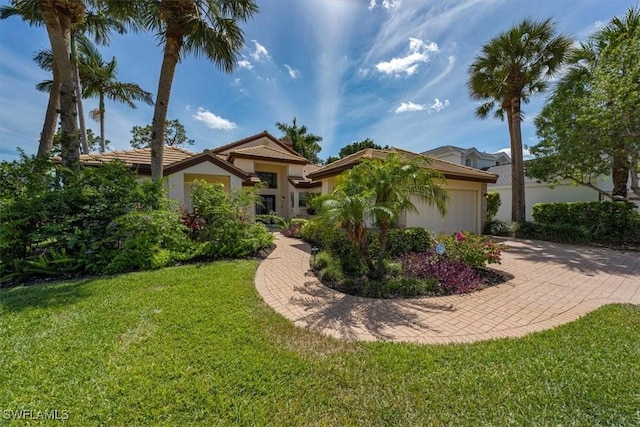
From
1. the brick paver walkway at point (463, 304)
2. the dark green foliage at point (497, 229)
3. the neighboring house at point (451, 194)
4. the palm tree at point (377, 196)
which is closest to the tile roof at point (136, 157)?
the neighboring house at point (451, 194)

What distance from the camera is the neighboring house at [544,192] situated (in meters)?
17.7

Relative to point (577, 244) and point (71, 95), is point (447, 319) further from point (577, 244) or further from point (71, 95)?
point (71, 95)

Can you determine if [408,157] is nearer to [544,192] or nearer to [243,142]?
[544,192]

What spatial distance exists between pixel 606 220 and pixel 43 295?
21.0 metres

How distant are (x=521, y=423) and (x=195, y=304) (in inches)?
195

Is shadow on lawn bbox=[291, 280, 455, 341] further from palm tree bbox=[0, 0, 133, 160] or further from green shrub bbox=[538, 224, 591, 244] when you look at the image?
green shrub bbox=[538, 224, 591, 244]

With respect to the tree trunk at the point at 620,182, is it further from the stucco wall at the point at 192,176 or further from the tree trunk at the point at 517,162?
the stucco wall at the point at 192,176

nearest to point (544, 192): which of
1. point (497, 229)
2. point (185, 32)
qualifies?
point (497, 229)

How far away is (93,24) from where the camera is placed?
1488cm

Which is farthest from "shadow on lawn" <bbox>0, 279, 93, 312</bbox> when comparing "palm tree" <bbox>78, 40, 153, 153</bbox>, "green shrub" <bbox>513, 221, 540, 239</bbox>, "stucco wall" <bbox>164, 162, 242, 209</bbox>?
"palm tree" <bbox>78, 40, 153, 153</bbox>

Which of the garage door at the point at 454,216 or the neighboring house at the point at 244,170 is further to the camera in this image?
the neighboring house at the point at 244,170

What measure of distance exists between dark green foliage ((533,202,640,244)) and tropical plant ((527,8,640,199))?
1258mm

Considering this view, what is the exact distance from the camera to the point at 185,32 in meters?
9.53

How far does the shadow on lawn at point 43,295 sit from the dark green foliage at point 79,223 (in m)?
1.00
